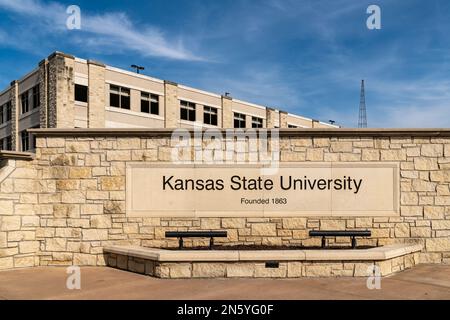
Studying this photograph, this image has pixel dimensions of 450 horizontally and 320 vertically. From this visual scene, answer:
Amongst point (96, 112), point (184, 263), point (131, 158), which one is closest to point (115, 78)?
point (96, 112)

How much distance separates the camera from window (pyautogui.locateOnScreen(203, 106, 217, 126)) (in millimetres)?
38312

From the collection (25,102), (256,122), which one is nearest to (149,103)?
(25,102)

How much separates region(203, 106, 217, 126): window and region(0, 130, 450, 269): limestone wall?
96.4 ft

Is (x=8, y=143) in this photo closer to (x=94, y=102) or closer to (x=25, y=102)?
(x=25, y=102)

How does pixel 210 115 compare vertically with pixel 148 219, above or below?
above

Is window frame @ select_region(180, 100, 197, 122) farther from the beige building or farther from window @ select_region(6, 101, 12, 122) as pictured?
window @ select_region(6, 101, 12, 122)

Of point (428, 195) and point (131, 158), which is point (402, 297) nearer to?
point (428, 195)

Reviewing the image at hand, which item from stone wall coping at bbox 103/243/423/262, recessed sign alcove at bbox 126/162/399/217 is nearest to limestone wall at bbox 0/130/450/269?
recessed sign alcove at bbox 126/162/399/217

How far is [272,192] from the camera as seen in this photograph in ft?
29.5

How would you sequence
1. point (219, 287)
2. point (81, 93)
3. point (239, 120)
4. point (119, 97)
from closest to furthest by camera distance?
point (219, 287) < point (81, 93) < point (119, 97) < point (239, 120)

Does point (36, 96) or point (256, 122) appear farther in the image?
point (256, 122)

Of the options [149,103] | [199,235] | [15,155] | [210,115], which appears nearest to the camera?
[199,235]

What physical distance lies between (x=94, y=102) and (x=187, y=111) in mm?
9715

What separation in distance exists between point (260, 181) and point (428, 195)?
402cm
